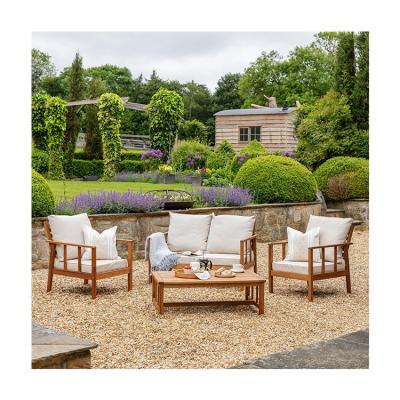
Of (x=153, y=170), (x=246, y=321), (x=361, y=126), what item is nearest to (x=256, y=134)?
(x=153, y=170)

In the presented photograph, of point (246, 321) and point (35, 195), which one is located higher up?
point (35, 195)

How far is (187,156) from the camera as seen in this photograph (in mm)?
17625

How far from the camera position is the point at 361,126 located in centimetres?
1473

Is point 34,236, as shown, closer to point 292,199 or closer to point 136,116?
point 292,199

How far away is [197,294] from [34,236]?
7.87 ft

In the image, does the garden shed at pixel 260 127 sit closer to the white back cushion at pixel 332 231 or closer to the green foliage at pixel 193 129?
the green foliage at pixel 193 129

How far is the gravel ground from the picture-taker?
445 centimetres

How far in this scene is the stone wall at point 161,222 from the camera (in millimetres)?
7850

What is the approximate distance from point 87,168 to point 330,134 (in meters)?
8.09

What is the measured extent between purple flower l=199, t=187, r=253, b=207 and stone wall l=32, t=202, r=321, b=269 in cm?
17

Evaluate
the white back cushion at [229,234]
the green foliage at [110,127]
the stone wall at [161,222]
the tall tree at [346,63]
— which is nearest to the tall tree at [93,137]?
the green foliage at [110,127]

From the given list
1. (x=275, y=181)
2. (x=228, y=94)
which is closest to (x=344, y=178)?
(x=275, y=181)

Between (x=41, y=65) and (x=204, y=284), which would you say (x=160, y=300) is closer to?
(x=204, y=284)

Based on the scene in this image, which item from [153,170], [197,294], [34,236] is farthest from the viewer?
[153,170]
